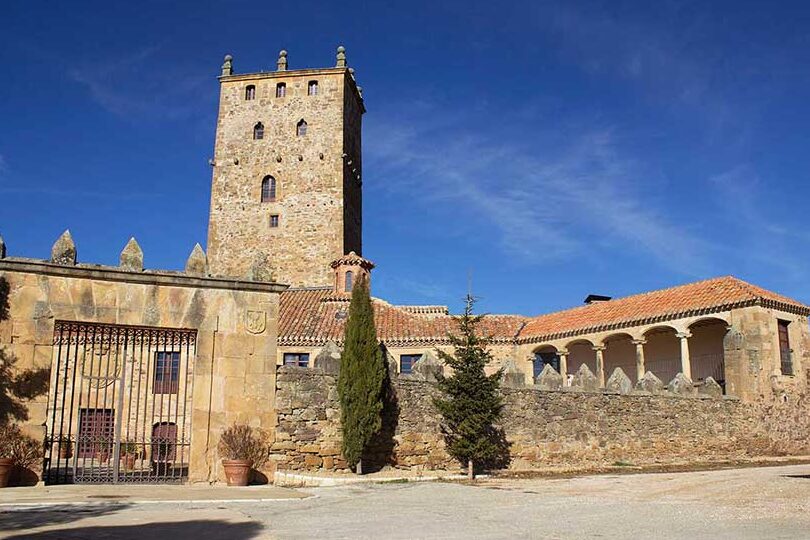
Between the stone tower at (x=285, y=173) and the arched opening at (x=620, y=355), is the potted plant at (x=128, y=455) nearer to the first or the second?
the arched opening at (x=620, y=355)

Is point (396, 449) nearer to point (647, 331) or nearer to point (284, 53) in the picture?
point (647, 331)

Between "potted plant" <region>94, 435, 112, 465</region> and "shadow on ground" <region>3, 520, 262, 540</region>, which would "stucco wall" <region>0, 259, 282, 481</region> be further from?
"shadow on ground" <region>3, 520, 262, 540</region>

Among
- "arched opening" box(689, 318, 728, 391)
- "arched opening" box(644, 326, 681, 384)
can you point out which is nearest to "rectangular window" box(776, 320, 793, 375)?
"arched opening" box(689, 318, 728, 391)

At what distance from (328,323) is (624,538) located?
74.1ft

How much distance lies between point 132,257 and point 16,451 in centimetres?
353

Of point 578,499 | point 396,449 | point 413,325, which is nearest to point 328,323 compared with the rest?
point 413,325

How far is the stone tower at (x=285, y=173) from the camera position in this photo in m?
41.0

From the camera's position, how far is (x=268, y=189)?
4241 cm

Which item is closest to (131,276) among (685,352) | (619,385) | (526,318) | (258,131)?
(619,385)

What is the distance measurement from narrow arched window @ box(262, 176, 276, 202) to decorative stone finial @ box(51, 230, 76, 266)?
97.8ft

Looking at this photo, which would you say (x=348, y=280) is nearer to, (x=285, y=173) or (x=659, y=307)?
(x=285, y=173)

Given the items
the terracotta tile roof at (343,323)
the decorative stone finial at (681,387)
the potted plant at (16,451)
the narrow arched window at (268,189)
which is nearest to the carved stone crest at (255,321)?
the potted plant at (16,451)

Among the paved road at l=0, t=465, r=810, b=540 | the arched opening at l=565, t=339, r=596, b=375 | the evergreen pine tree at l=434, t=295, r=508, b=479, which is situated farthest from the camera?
the arched opening at l=565, t=339, r=596, b=375

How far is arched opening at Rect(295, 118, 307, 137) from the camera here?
140 ft
